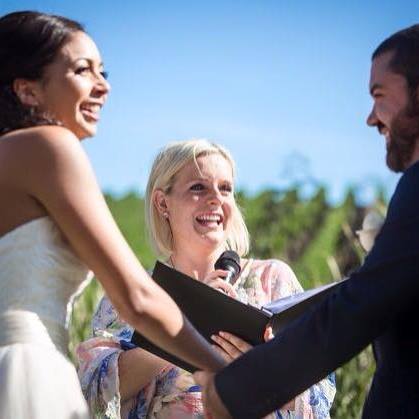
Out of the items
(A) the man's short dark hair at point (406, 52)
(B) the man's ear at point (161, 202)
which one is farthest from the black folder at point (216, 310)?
(B) the man's ear at point (161, 202)

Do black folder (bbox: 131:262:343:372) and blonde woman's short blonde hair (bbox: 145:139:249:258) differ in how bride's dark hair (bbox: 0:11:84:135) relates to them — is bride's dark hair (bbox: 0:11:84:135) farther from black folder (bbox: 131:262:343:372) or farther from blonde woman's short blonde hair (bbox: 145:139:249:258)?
blonde woman's short blonde hair (bbox: 145:139:249:258)

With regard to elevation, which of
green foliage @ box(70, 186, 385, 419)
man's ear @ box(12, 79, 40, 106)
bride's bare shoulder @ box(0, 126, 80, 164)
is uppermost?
man's ear @ box(12, 79, 40, 106)

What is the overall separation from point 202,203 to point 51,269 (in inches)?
63.6

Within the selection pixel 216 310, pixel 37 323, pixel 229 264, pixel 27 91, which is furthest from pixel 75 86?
pixel 229 264

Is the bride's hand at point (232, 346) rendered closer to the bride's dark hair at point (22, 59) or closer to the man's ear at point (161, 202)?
the man's ear at point (161, 202)

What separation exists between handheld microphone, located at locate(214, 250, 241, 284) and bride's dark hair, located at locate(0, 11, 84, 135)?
4.41 ft

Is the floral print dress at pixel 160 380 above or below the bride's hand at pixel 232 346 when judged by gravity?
below

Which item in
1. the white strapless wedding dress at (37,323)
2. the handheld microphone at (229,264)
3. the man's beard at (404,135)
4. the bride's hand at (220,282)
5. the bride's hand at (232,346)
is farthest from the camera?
the handheld microphone at (229,264)

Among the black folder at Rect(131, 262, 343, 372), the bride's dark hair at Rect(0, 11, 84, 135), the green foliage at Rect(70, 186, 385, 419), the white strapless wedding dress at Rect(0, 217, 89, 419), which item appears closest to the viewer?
the white strapless wedding dress at Rect(0, 217, 89, 419)

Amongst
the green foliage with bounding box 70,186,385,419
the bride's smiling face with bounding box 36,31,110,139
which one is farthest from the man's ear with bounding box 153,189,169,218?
the green foliage with bounding box 70,186,385,419

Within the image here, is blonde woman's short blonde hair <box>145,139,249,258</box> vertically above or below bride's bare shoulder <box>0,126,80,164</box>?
below

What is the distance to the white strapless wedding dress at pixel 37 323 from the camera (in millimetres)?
2785

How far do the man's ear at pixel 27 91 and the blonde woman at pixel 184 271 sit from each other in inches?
47.4

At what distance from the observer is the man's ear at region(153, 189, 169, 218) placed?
457cm
